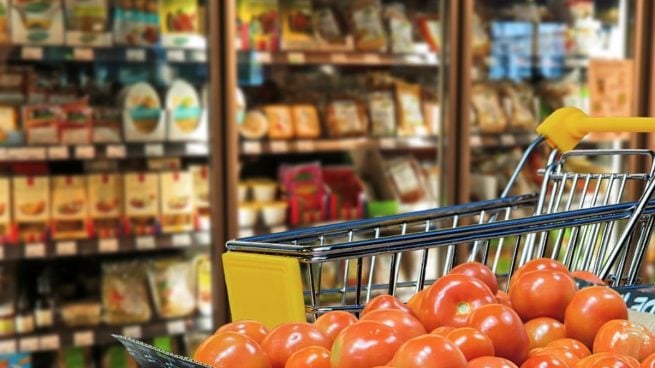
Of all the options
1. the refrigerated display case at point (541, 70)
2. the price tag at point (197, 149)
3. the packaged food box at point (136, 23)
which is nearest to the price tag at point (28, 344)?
the price tag at point (197, 149)

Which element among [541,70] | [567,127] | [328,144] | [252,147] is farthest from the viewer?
[541,70]

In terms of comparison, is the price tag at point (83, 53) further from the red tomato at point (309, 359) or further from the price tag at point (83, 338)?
the red tomato at point (309, 359)

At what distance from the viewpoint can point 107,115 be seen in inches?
119

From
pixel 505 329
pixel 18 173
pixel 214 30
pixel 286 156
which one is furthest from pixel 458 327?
pixel 286 156

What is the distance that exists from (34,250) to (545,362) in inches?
92.5

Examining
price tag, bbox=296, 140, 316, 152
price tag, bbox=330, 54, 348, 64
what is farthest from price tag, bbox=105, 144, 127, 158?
price tag, bbox=330, 54, 348, 64

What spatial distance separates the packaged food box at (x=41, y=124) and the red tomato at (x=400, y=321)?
7.22ft

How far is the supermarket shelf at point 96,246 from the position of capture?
288 centimetres

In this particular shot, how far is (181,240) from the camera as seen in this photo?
10.2 feet

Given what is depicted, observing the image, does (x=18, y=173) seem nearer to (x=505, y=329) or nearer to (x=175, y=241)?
(x=175, y=241)

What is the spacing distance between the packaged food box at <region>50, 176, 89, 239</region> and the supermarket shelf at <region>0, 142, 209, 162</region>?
93 mm

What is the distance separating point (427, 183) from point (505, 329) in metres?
2.79

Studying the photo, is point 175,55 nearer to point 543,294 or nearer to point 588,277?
point 588,277

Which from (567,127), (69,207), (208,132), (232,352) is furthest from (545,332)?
(69,207)
